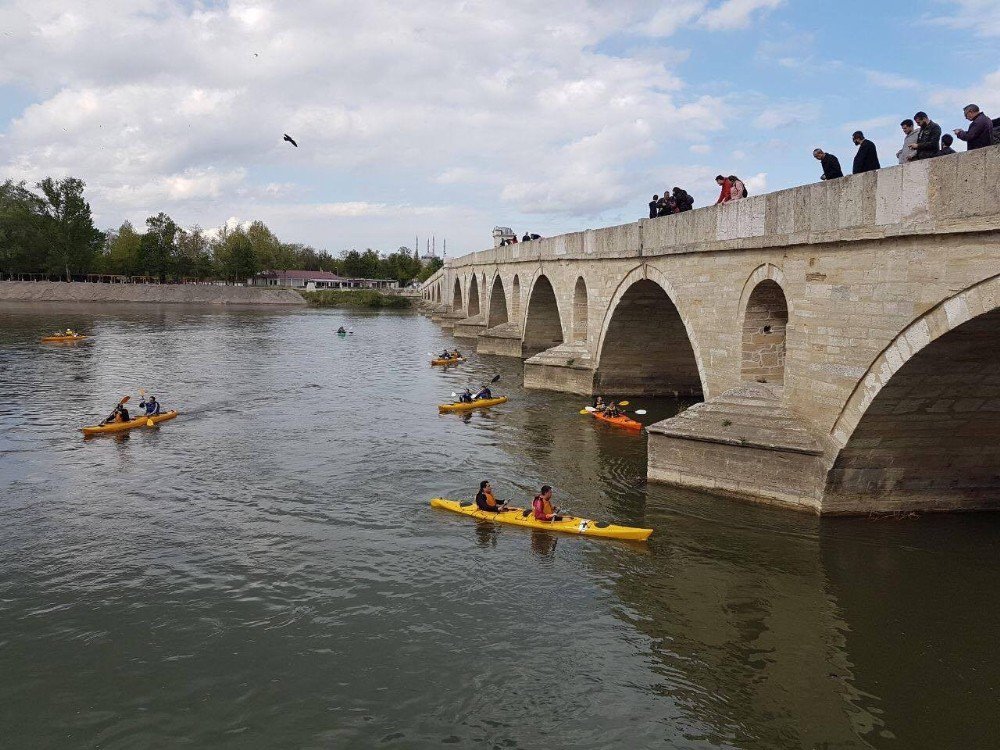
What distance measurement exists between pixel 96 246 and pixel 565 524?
8787cm

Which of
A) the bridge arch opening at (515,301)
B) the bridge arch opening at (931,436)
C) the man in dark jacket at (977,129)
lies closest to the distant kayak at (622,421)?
the bridge arch opening at (931,436)

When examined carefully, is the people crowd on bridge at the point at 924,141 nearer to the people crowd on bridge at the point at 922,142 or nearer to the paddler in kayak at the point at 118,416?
the people crowd on bridge at the point at 922,142

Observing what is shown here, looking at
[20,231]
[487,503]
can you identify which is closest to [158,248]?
[20,231]

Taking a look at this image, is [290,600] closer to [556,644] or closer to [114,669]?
[114,669]

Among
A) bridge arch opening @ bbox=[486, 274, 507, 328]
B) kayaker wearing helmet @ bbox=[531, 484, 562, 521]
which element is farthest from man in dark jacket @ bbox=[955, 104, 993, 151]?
bridge arch opening @ bbox=[486, 274, 507, 328]

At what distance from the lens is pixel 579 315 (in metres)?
25.5

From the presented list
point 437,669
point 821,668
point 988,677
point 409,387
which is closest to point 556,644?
point 437,669

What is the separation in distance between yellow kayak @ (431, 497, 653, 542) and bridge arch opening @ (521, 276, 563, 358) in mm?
19248

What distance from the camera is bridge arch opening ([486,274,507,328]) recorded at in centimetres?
4372

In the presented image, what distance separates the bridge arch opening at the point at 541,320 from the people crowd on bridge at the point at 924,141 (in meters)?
19.5

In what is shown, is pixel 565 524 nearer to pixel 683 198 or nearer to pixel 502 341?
pixel 683 198

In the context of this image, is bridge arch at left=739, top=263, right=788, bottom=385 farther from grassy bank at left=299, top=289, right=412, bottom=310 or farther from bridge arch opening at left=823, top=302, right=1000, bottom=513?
grassy bank at left=299, top=289, right=412, bottom=310

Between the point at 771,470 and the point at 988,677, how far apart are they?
14.7 feet

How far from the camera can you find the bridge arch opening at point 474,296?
173 ft
